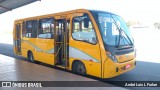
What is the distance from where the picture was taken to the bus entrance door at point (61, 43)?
8758mm

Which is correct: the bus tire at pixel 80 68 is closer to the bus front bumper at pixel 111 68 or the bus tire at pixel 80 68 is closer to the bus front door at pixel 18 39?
the bus front bumper at pixel 111 68

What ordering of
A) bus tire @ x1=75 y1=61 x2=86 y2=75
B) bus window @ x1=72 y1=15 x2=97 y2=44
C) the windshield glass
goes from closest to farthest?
the windshield glass < bus window @ x1=72 y1=15 x2=97 y2=44 < bus tire @ x1=75 y1=61 x2=86 y2=75

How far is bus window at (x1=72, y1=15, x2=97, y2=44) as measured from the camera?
738 centimetres

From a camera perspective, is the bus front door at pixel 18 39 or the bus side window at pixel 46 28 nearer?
the bus side window at pixel 46 28

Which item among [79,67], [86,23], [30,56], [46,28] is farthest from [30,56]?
[86,23]

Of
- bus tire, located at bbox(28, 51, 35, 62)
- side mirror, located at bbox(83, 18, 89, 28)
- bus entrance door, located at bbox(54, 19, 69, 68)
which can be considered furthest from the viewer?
bus tire, located at bbox(28, 51, 35, 62)

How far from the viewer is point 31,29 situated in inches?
467

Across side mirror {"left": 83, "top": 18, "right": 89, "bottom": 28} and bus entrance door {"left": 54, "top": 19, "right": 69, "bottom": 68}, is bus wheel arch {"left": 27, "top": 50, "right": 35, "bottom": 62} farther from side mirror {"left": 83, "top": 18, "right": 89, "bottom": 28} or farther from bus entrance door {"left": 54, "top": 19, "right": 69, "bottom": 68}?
side mirror {"left": 83, "top": 18, "right": 89, "bottom": 28}

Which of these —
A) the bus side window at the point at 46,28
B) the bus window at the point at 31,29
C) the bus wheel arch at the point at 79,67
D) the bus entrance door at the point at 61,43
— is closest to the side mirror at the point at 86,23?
the bus entrance door at the point at 61,43

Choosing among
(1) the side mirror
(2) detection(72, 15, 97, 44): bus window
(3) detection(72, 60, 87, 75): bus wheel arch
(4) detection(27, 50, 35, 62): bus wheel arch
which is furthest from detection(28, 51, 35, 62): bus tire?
(1) the side mirror

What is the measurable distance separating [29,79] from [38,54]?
4402 millimetres

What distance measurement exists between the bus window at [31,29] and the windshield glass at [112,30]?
4.94 metres

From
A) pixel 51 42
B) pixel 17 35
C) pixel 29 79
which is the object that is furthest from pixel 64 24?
pixel 17 35

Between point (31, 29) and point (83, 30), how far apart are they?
506 cm
